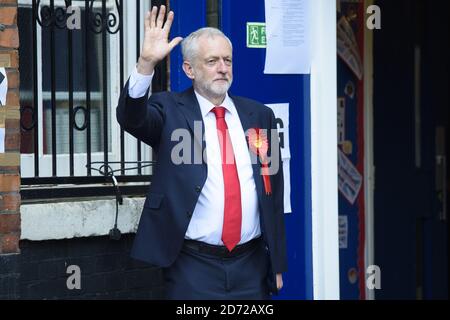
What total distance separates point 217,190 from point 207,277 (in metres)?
0.40

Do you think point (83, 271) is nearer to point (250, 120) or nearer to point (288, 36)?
point (250, 120)

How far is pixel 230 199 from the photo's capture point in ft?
14.0

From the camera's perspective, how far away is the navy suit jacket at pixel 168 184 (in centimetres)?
421

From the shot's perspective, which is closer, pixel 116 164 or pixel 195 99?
pixel 195 99

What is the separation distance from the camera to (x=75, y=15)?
5.35 meters

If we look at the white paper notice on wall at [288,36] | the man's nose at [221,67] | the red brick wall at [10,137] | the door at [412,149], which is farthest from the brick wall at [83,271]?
the door at [412,149]

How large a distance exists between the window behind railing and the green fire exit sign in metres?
0.62

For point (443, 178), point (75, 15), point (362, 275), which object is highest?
point (75, 15)

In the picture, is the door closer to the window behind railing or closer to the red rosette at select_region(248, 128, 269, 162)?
the window behind railing

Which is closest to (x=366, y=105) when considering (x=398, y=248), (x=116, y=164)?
(x=398, y=248)

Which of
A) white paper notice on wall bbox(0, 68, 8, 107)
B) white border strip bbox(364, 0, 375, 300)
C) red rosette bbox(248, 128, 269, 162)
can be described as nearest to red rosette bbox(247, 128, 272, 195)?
red rosette bbox(248, 128, 269, 162)

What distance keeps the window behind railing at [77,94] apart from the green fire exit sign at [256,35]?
0.62 metres

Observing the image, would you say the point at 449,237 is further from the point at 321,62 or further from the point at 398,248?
the point at 321,62

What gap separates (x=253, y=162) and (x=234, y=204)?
0.80ft
